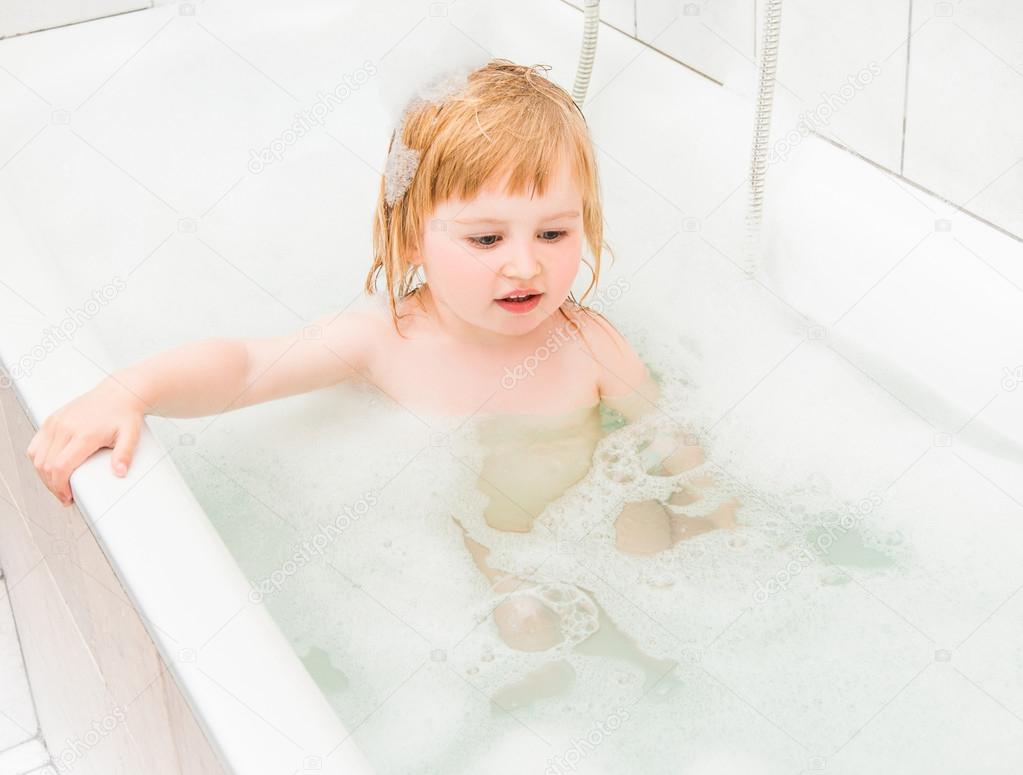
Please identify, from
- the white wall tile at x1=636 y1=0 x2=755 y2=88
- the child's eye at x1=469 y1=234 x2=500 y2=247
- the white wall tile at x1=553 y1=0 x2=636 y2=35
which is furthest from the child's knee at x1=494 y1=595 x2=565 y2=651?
the white wall tile at x1=553 y1=0 x2=636 y2=35

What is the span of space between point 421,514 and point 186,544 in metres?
0.40

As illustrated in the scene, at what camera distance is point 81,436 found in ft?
2.59

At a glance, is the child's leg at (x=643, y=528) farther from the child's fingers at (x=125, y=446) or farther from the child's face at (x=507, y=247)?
the child's fingers at (x=125, y=446)

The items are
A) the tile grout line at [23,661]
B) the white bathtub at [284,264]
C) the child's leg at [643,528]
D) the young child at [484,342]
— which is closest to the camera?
the white bathtub at [284,264]

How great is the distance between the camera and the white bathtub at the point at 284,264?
2.33 feet

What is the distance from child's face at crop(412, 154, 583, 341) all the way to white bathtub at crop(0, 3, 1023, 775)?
295 millimetres

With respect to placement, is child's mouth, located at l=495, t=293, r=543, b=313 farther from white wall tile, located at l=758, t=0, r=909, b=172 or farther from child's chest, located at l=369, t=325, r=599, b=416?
white wall tile, located at l=758, t=0, r=909, b=172

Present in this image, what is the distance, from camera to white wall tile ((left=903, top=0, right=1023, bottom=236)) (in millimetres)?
966

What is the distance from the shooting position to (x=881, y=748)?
2.89 ft

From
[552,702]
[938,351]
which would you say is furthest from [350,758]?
[938,351]

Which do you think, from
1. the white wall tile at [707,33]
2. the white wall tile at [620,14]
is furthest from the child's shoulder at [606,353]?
the white wall tile at [620,14]

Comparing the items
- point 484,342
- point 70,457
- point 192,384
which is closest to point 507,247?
point 484,342

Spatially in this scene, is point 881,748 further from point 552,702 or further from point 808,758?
point 552,702

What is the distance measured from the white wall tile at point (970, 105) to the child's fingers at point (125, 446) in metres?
0.76
